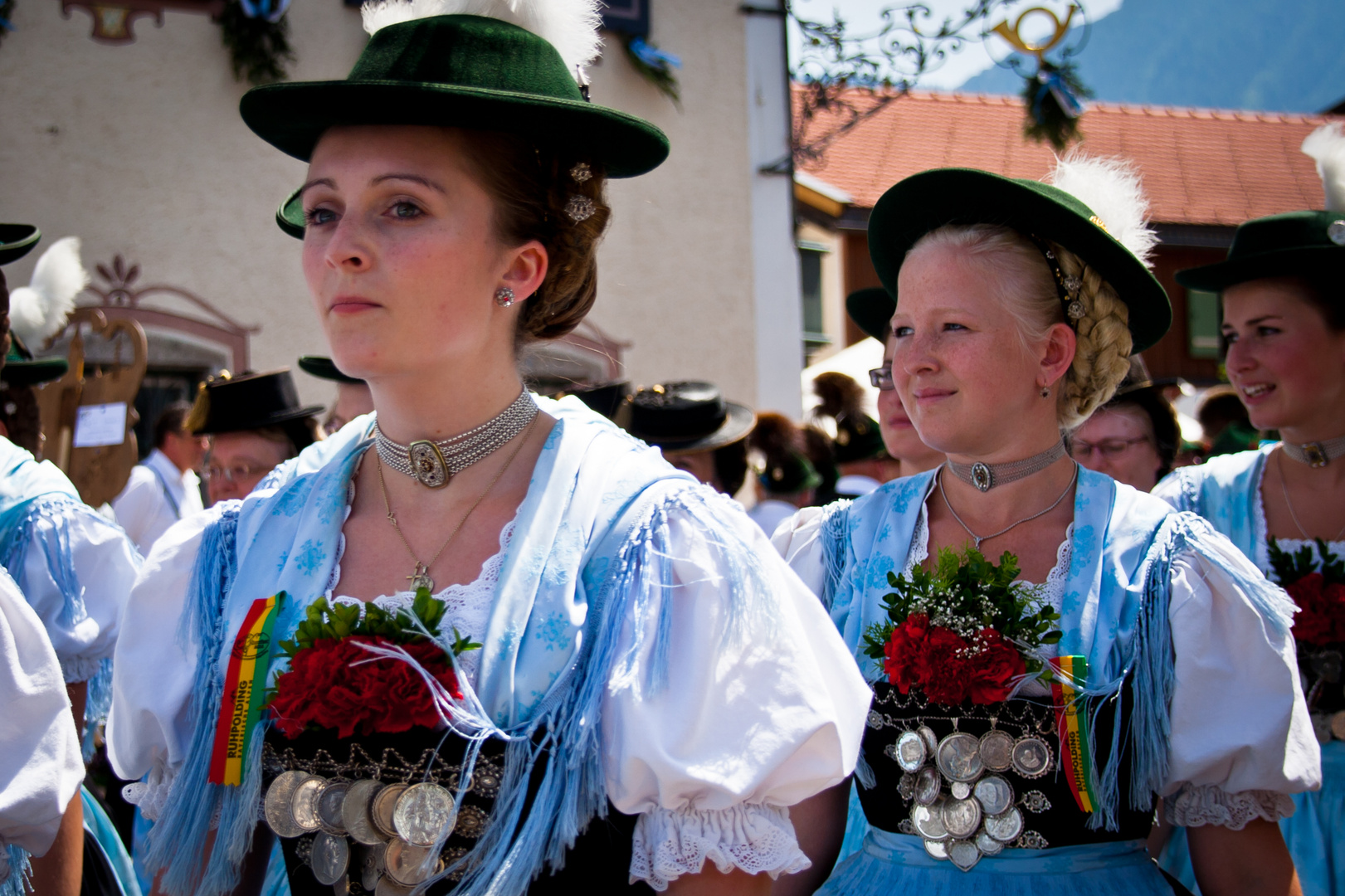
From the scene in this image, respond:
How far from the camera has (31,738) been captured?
6.53 feet

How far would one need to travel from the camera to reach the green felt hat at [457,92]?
5.60ft

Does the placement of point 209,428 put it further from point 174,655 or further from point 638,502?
point 638,502

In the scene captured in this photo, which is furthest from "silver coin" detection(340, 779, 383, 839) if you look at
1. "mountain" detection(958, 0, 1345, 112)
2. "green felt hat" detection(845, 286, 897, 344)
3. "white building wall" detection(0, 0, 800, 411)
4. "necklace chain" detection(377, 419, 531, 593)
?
"mountain" detection(958, 0, 1345, 112)

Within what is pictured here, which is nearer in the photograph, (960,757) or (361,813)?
(361,813)

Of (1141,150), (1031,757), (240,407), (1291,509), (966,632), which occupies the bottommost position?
(1031,757)

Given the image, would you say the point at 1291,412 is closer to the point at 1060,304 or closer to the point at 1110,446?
the point at 1110,446

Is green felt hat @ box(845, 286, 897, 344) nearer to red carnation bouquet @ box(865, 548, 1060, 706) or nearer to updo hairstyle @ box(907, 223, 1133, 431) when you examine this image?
updo hairstyle @ box(907, 223, 1133, 431)

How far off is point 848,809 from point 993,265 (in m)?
1.19

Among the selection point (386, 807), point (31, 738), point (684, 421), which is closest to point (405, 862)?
point (386, 807)

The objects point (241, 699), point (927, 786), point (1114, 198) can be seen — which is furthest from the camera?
point (1114, 198)

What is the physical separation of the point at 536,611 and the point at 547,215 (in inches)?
26.6

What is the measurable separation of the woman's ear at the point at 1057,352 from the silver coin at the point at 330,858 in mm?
1609

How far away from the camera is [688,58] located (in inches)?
412

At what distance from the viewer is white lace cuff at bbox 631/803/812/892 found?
5.17ft
